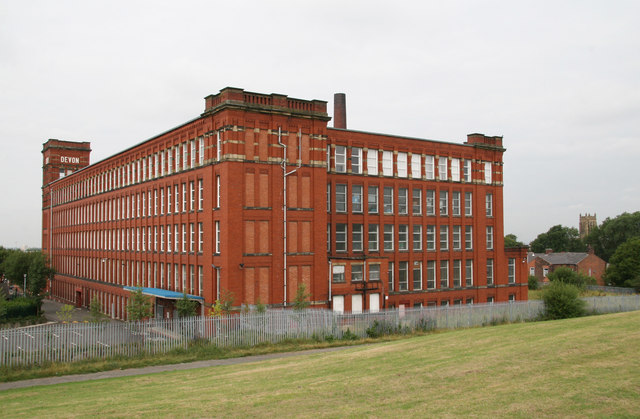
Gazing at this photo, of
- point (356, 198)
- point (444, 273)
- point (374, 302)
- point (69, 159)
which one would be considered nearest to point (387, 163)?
point (356, 198)

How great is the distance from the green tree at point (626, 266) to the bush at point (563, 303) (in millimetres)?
51875

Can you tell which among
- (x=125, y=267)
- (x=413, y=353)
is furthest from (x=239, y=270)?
(x=125, y=267)

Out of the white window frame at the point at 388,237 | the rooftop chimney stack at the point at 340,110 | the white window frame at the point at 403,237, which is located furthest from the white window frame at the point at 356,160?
the white window frame at the point at 403,237

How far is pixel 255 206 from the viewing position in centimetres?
4072

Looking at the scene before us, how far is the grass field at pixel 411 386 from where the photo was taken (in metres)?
14.1

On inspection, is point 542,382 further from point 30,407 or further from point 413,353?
point 30,407

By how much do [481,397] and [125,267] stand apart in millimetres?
52728

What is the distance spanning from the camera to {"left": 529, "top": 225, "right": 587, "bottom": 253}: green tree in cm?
14950

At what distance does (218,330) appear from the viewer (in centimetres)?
3158

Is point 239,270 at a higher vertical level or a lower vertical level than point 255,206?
lower

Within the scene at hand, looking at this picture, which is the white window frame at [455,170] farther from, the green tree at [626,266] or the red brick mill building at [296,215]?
the green tree at [626,266]

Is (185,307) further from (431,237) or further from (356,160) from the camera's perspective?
(431,237)

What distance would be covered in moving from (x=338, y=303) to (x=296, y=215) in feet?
25.1

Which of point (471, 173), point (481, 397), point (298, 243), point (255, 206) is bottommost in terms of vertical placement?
point (481, 397)
